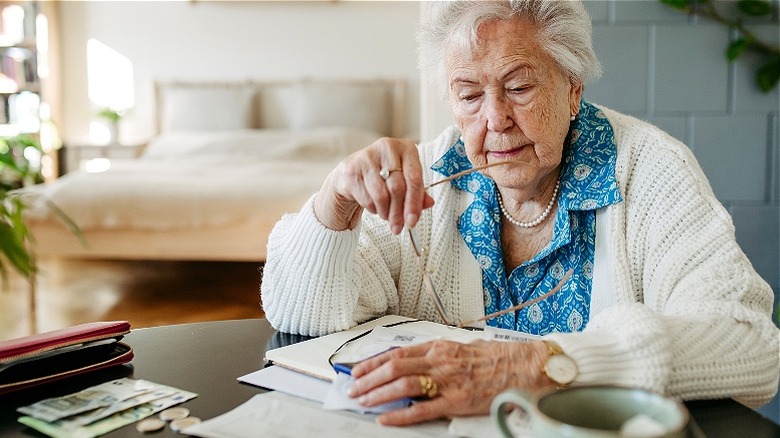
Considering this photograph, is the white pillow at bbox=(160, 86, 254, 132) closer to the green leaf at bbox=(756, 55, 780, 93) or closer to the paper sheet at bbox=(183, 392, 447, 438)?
the green leaf at bbox=(756, 55, 780, 93)

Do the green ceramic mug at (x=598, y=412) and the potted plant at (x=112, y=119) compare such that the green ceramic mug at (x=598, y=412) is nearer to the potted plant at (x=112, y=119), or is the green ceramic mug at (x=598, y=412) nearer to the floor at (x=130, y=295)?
the floor at (x=130, y=295)

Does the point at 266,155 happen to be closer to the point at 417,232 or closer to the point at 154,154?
the point at 154,154

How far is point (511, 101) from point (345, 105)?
408cm

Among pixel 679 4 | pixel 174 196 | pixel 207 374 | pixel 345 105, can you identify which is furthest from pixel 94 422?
pixel 345 105

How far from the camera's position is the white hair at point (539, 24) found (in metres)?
1.17

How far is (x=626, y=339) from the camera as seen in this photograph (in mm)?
790

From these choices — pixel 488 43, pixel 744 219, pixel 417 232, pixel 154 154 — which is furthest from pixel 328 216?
pixel 154 154

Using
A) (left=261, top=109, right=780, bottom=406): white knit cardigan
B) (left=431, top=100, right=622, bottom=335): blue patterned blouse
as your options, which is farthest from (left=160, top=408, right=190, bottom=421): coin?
(left=431, top=100, right=622, bottom=335): blue patterned blouse

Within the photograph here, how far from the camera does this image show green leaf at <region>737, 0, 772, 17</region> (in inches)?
73.7

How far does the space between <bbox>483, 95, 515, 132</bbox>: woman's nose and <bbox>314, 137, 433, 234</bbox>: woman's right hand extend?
0.23m

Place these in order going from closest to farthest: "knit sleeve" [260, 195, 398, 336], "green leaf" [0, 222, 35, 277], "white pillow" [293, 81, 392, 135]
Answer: "knit sleeve" [260, 195, 398, 336] → "green leaf" [0, 222, 35, 277] → "white pillow" [293, 81, 392, 135]

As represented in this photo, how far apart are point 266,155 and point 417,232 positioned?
10.8 feet

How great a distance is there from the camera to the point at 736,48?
6.21 feet

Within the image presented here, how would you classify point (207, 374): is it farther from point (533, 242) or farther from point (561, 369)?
point (533, 242)
